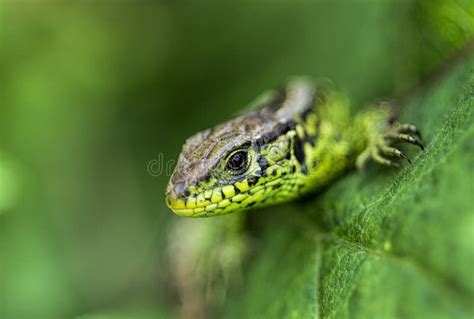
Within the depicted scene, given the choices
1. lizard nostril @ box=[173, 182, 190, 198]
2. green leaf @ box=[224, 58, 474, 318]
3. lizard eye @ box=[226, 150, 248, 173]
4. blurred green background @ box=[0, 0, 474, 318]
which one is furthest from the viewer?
blurred green background @ box=[0, 0, 474, 318]

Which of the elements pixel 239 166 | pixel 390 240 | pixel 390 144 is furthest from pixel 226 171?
pixel 390 240

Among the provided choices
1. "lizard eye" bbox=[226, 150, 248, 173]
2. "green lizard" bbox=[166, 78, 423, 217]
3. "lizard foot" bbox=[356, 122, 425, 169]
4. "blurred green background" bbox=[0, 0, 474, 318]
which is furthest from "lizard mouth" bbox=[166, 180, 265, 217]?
"blurred green background" bbox=[0, 0, 474, 318]

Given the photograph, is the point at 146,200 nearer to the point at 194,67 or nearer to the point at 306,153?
the point at 194,67

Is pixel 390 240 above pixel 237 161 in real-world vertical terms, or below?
below

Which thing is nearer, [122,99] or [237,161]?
[237,161]

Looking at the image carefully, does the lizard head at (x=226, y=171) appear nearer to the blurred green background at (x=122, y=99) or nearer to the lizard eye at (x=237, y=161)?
the lizard eye at (x=237, y=161)

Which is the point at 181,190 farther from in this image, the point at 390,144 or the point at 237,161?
the point at 390,144

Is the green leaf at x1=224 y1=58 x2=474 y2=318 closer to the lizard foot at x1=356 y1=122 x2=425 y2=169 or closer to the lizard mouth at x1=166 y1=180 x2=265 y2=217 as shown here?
the lizard foot at x1=356 y1=122 x2=425 y2=169

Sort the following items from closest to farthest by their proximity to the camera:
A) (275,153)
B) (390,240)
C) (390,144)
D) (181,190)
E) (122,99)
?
(390,240)
(181,190)
(390,144)
(275,153)
(122,99)
